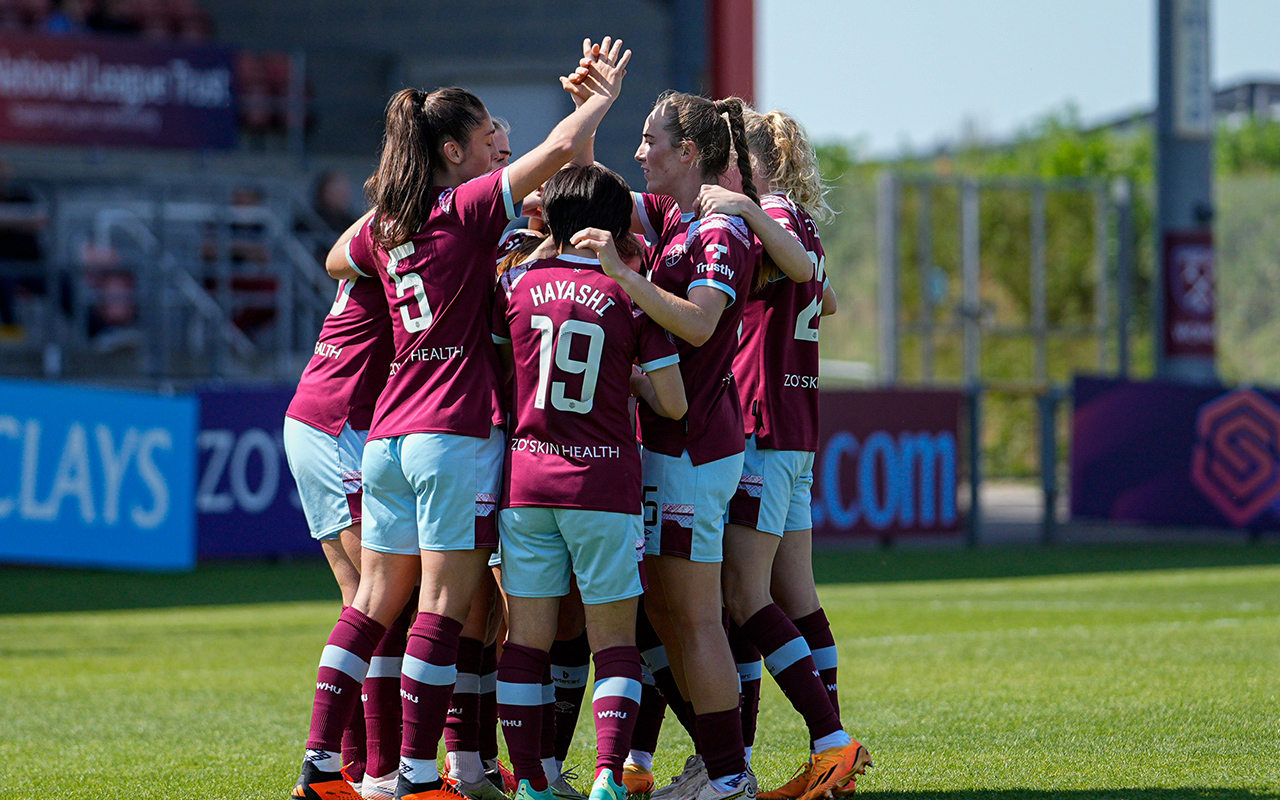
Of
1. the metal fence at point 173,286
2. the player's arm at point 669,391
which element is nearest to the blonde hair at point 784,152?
the player's arm at point 669,391

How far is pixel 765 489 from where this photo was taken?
473 centimetres

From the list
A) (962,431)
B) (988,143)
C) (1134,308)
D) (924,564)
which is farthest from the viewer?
(988,143)

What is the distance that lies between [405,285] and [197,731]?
2475 millimetres

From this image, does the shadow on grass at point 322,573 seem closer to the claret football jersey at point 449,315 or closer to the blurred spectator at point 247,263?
the blurred spectator at point 247,263

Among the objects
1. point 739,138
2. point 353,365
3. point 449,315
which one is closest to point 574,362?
point 449,315

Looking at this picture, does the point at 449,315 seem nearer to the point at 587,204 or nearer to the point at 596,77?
the point at 587,204

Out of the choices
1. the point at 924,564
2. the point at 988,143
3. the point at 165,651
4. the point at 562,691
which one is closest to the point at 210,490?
the point at 165,651

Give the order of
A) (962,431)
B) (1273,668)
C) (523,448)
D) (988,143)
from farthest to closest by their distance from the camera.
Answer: (988,143) → (962,431) → (1273,668) → (523,448)

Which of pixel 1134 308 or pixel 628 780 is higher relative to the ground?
pixel 1134 308

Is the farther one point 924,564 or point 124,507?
point 924,564

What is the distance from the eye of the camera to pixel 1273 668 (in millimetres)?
6828

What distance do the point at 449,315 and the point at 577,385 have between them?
0.44 metres

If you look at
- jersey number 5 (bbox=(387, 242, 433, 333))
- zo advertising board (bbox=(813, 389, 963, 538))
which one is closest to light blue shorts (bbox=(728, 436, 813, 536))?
jersey number 5 (bbox=(387, 242, 433, 333))

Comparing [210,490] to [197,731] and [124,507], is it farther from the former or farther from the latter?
[197,731]
